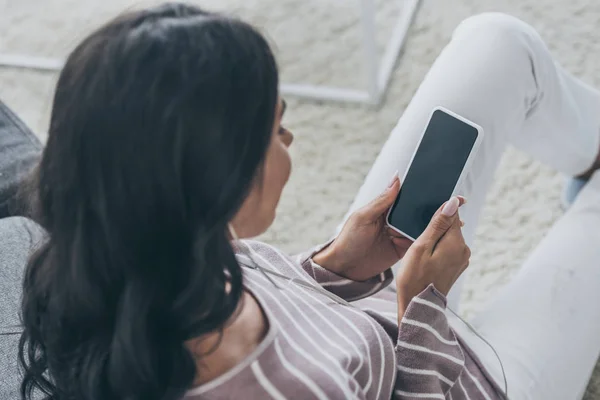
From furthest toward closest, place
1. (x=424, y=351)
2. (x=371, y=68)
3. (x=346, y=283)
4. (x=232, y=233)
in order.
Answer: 1. (x=371, y=68)
2. (x=346, y=283)
3. (x=424, y=351)
4. (x=232, y=233)

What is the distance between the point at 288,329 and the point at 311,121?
0.87m

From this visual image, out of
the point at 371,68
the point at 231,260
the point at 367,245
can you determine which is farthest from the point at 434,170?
the point at 371,68

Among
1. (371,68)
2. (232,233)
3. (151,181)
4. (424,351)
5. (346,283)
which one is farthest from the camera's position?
(371,68)

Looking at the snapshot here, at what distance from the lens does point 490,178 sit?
87cm

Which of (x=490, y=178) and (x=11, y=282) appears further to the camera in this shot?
(x=490, y=178)

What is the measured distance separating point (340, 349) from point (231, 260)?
0.14 m

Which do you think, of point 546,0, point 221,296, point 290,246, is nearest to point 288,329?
point 221,296

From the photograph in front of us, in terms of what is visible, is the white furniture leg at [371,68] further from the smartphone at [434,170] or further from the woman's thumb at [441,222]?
the woman's thumb at [441,222]

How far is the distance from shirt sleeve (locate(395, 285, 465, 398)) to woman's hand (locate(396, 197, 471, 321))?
0.07 feet

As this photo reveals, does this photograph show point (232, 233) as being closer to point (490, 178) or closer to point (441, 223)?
point (441, 223)

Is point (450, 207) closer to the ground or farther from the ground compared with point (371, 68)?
farther from the ground

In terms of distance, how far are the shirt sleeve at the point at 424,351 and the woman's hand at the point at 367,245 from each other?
0.40 feet

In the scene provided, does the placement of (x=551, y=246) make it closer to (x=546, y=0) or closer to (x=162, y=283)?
(x=162, y=283)

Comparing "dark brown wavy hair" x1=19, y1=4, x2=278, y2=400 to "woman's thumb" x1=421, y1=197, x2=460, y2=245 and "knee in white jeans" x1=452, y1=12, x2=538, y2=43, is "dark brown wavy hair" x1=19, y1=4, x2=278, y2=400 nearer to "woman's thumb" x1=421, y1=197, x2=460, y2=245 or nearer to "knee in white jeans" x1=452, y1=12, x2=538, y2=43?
"woman's thumb" x1=421, y1=197, x2=460, y2=245
